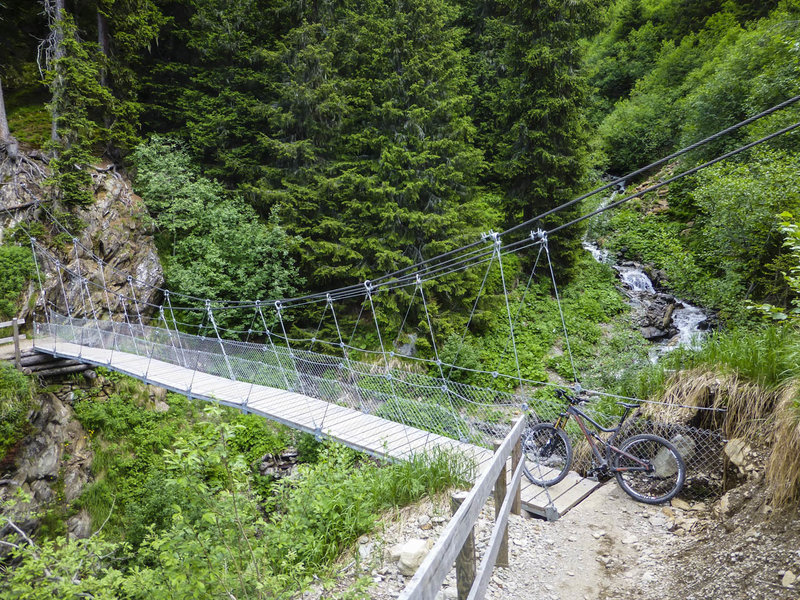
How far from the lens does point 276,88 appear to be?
10172 millimetres

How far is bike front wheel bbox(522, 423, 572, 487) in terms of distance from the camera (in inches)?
141

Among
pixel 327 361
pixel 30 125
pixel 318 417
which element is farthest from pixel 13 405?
pixel 30 125

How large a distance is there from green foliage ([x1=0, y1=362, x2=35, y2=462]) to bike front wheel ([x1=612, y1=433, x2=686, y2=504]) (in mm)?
8010

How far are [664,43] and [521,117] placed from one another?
11.3m

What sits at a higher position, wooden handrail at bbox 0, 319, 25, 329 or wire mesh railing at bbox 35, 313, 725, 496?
wooden handrail at bbox 0, 319, 25, 329

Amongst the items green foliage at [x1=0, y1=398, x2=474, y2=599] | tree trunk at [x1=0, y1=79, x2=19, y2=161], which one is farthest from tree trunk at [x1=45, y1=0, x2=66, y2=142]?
green foliage at [x1=0, y1=398, x2=474, y2=599]

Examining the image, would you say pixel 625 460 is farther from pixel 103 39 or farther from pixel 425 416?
pixel 103 39

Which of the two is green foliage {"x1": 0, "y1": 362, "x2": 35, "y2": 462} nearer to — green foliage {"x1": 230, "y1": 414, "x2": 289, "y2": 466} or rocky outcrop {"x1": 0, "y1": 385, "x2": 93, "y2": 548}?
rocky outcrop {"x1": 0, "y1": 385, "x2": 93, "y2": 548}

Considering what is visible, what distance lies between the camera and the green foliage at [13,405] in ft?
20.2

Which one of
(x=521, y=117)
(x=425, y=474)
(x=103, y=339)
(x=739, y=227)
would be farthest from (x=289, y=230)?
(x=739, y=227)

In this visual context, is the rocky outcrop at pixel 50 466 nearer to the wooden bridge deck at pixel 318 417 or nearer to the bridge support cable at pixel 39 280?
the wooden bridge deck at pixel 318 417

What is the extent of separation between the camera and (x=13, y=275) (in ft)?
26.1

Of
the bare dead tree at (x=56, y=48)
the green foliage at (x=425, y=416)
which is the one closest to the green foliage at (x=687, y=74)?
the green foliage at (x=425, y=416)

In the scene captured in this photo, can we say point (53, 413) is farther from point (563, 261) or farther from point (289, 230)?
point (563, 261)
